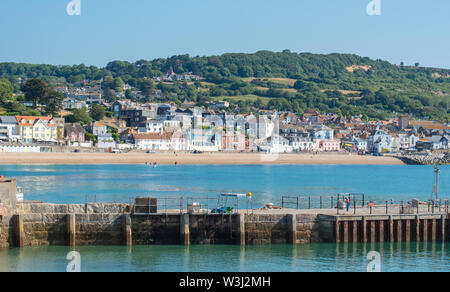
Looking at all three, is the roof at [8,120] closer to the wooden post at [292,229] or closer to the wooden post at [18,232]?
the wooden post at [18,232]

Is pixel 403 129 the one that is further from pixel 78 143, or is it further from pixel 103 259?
pixel 103 259

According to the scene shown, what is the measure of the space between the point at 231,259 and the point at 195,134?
114 m

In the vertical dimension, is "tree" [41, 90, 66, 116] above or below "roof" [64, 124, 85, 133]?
above

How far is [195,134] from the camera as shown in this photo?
141 m

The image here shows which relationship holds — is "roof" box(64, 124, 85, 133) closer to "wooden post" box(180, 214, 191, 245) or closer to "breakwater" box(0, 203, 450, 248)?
"breakwater" box(0, 203, 450, 248)

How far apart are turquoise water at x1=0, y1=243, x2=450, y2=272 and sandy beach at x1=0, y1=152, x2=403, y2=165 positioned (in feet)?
249

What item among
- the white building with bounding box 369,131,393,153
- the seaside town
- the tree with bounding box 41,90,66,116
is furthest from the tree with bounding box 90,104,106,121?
the white building with bounding box 369,131,393,153

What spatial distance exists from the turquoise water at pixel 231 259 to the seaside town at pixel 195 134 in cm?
8510

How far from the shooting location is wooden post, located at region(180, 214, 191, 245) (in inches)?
1145

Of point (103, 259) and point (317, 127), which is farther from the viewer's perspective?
point (317, 127)
